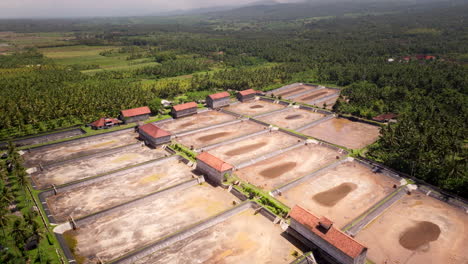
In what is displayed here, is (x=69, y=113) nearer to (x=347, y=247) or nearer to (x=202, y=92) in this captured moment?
(x=202, y=92)

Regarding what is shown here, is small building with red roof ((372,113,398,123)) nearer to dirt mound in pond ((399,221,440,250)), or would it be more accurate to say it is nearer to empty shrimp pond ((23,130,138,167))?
dirt mound in pond ((399,221,440,250))

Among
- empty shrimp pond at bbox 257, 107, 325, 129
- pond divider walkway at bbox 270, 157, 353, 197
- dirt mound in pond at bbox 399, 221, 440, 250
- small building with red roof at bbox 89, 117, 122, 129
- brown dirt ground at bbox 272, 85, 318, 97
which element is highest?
small building with red roof at bbox 89, 117, 122, 129

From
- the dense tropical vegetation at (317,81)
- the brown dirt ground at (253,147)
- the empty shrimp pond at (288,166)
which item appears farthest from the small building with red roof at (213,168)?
the dense tropical vegetation at (317,81)

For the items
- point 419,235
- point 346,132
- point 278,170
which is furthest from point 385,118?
point 419,235

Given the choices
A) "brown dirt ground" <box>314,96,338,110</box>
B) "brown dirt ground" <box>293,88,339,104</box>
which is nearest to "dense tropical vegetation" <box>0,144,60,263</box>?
"brown dirt ground" <box>314,96,338,110</box>

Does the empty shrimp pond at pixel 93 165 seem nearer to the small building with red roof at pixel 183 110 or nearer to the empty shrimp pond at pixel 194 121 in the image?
the empty shrimp pond at pixel 194 121

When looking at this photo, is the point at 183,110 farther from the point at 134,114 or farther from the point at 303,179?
the point at 303,179
